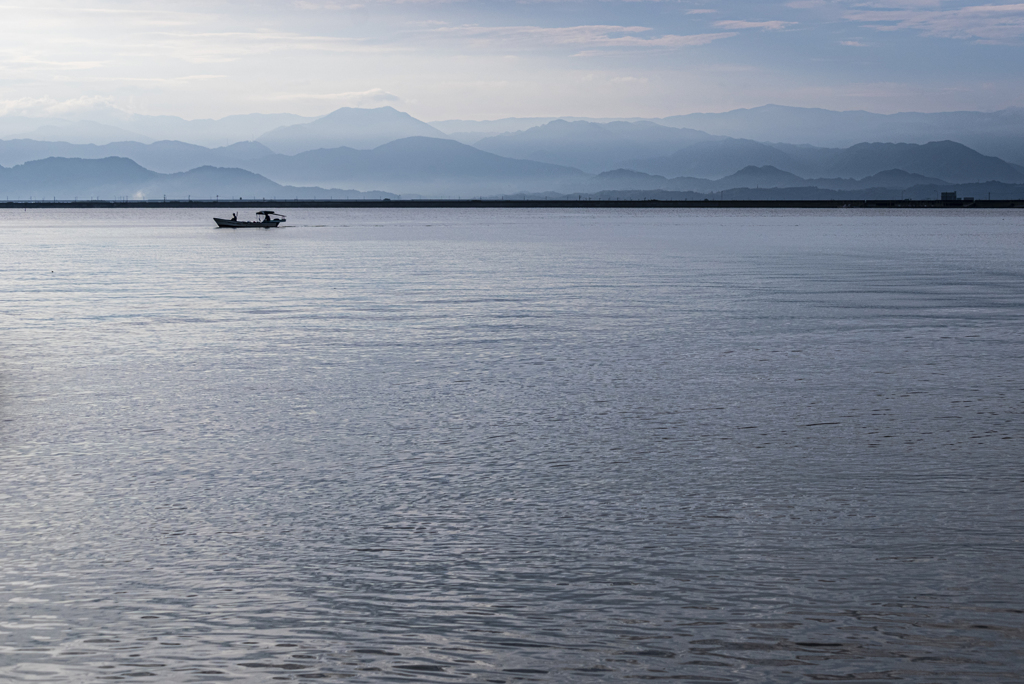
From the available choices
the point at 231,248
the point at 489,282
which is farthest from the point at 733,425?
the point at 231,248

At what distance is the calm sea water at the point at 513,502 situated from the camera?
1051 centimetres

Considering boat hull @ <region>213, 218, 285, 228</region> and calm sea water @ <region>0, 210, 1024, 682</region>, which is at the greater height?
boat hull @ <region>213, 218, 285, 228</region>

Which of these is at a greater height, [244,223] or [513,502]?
[244,223]

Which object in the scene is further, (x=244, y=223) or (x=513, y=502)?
(x=244, y=223)

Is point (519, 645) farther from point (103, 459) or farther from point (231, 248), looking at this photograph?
point (231, 248)

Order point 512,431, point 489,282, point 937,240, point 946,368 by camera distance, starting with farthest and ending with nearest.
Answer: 1. point 937,240
2. point 489,282
3. point 946,368
4. point 512,431

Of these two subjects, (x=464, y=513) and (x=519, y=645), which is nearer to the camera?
(x=519, y=645)

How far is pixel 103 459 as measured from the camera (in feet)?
61.3

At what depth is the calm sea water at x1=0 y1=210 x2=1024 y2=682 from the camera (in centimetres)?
1051

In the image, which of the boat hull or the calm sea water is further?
the boat hull

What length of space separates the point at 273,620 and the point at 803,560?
629 centimetres

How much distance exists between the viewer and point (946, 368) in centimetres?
2841

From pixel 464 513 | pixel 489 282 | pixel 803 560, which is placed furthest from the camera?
pixel 489 282

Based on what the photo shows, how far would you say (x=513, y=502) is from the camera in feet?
51.5
